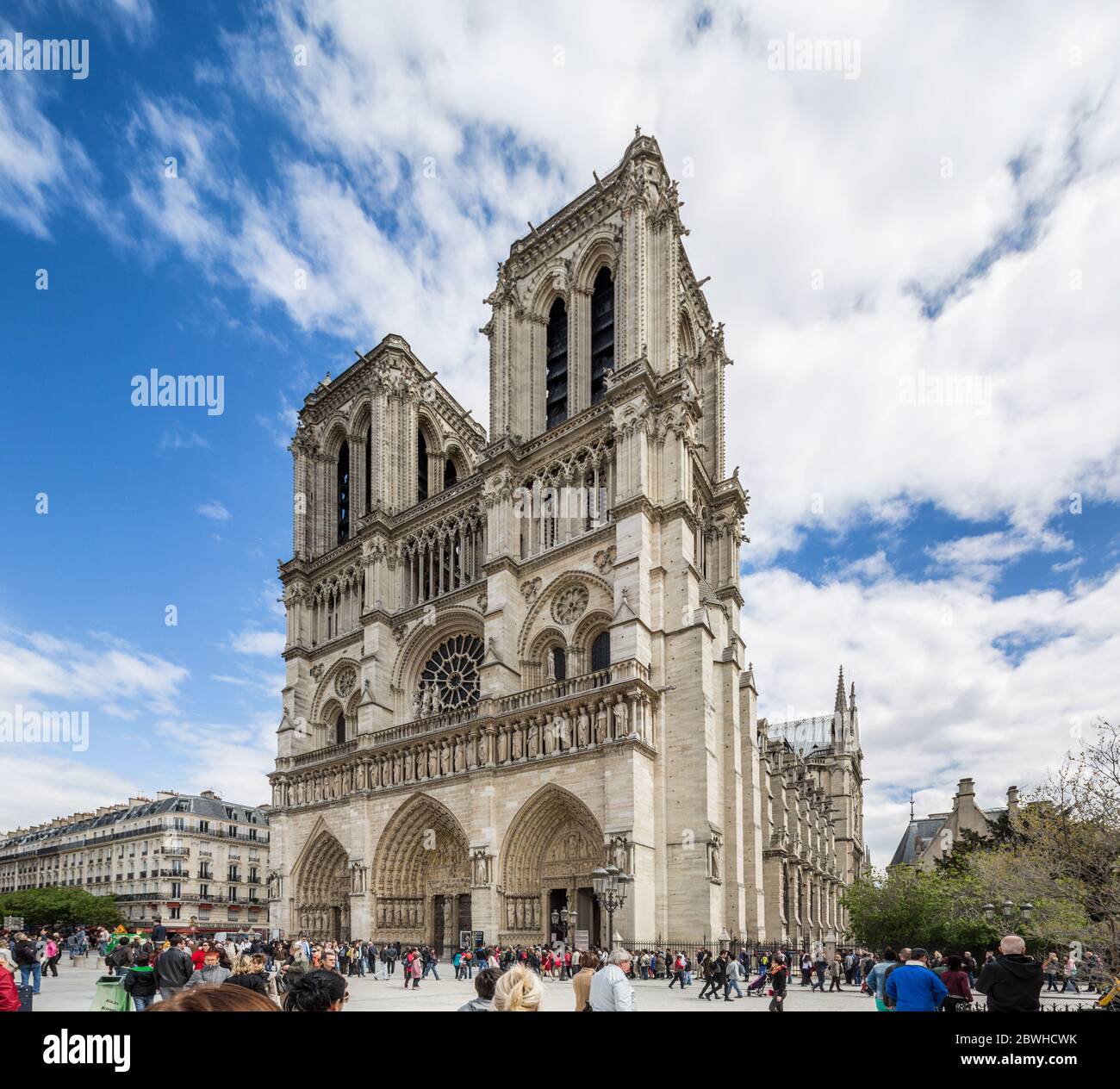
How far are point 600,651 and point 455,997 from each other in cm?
1271

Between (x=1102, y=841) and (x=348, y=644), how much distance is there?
28.6 metres

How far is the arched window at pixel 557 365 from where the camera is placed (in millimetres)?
34125

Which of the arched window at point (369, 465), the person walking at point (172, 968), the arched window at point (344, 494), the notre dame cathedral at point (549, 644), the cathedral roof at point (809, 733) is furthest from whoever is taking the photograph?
the cathedral roof at point (809, 733)

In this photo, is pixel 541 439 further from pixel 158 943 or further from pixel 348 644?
pixel 158 943

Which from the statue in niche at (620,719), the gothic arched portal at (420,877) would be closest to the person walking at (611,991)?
the statue in niche at (620,719)

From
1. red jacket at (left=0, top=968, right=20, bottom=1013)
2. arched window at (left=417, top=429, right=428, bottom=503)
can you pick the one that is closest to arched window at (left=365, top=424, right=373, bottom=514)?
arched window at (left=417, top=429, right=428, bottom=503)

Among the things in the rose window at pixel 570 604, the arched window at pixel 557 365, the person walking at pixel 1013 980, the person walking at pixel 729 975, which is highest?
the arched window at pixel 557 365

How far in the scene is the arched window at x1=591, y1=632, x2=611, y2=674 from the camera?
28453mm

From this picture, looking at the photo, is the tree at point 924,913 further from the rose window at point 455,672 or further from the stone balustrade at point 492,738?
the rose window at point 455,672

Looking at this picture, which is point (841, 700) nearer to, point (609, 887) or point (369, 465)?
point (369, 465)

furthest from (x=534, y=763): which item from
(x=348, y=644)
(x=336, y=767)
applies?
(x=348, y=644)

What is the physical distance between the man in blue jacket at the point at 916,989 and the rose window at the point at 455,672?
83.9 feet

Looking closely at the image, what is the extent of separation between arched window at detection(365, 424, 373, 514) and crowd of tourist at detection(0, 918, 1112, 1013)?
1856 cm

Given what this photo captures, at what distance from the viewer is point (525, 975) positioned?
4.54m
